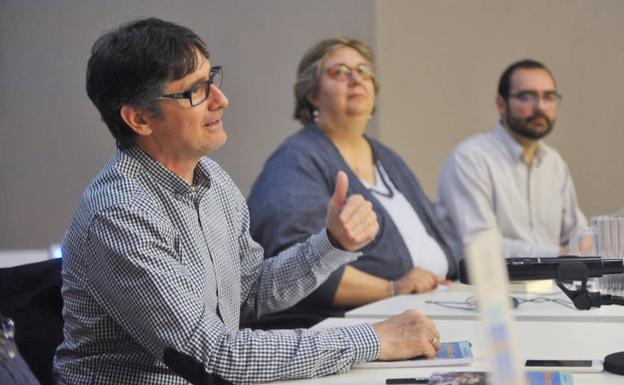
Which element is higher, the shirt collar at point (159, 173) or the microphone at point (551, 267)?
the shirt collar at point (159, 173)

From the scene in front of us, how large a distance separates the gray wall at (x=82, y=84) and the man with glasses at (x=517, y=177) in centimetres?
103

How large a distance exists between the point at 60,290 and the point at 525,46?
12.8 ft

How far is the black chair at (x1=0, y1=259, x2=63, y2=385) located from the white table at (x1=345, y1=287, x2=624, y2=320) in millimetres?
746

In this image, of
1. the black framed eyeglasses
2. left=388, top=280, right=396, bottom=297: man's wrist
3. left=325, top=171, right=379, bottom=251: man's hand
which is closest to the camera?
the black framed eyeglasses

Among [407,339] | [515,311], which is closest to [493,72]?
[515,311]

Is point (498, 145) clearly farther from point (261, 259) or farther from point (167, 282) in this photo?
point (167, 282)

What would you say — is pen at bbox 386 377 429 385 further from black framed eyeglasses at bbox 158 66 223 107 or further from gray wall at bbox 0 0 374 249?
gray wall at bbox 0 0 374 249

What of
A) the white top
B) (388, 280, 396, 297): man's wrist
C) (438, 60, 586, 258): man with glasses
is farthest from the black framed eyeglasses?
(438, 60, 586, 258): man with glasses

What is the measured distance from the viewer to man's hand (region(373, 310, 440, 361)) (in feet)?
5.48

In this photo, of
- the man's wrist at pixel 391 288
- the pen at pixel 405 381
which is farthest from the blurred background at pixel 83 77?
the pen at pixel 405 381

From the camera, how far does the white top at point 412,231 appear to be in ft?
10.7

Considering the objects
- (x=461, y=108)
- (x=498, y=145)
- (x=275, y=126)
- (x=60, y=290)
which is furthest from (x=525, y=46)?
(x=60, y=290)

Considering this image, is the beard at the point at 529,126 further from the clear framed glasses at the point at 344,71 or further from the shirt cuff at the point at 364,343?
the shirt cuff at the point at 364,343

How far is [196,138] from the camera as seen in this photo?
195 centimetres
